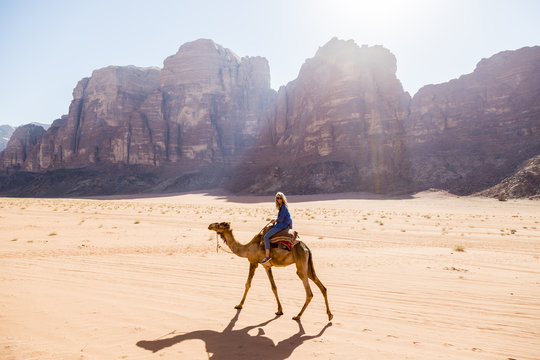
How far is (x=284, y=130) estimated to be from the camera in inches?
3829

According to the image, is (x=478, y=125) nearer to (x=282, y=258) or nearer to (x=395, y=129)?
(x=395, y=129)

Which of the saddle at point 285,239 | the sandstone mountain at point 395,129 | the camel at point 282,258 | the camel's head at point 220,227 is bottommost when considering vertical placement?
the camel at point 282,258

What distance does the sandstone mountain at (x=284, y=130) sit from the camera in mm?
67644

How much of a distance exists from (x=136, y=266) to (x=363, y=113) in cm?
7808

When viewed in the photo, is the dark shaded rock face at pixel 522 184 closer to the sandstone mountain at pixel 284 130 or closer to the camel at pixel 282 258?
the sandstone mountain at pixel 284 130

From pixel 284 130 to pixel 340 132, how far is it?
75.2 ft

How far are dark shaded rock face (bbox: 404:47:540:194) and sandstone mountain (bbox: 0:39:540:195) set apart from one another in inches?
10.9

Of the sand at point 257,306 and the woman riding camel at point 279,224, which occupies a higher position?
the woman riding camel at point 279,224

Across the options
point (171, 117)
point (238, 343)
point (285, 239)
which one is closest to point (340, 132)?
point (171, 117)

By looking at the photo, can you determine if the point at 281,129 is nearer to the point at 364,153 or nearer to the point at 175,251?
the point at 364,153

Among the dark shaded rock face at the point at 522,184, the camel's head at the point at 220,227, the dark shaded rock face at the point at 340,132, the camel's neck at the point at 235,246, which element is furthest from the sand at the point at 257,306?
the dark shaded rock face at the point at 340,132

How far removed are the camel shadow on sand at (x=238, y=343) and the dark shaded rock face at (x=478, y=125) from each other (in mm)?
60904

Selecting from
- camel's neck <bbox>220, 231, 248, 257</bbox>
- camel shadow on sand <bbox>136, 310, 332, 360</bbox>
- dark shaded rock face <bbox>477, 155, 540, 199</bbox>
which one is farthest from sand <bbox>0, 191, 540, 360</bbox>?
dark shaded rock face <bbox>477, 155, 540, 199</bbox>

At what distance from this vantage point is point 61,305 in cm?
577
